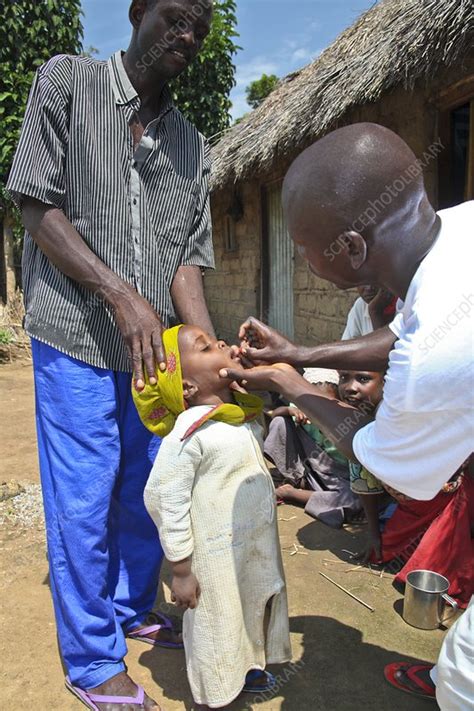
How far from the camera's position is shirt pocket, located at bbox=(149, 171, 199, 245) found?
6.92ft

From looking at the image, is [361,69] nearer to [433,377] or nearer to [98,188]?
[98,188]

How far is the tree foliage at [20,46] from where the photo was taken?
964cm

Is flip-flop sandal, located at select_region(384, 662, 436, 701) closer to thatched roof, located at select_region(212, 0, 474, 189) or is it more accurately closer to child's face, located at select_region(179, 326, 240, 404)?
child's face, located at select_region(179, 326, 240, 404)

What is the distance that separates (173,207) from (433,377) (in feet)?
4.40

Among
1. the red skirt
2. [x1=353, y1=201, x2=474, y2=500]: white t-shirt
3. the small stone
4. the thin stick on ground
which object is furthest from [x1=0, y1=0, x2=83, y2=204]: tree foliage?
[x1=353, y1=201, x2=474, y2=500]: white t-shirt

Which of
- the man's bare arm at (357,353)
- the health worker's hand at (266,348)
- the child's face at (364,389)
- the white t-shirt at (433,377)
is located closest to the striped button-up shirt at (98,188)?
the health worker's hand at (266,348)

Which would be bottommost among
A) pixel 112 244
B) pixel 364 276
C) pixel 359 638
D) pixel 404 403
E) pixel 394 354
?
pixel 359 638

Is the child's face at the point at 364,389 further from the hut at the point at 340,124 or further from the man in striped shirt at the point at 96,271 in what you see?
the hut at the point at 340,124

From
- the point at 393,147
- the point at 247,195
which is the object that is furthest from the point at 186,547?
the point at 247,195

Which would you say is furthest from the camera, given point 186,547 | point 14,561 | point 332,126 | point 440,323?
point 332,126

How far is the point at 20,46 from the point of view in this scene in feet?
32.1

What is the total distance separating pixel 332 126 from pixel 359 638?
13.8 feet

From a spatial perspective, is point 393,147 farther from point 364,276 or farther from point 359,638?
point 359,638

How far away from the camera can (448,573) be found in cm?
269
